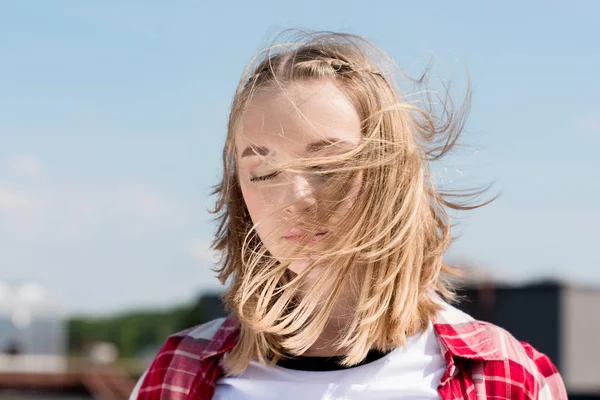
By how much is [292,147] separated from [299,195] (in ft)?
0.31

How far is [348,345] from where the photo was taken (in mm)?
1672

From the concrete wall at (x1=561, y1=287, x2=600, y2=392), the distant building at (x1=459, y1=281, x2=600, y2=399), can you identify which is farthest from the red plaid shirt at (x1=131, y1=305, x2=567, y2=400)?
the concrete wall at (x1=561, y1=287, x2=600, y2=392)

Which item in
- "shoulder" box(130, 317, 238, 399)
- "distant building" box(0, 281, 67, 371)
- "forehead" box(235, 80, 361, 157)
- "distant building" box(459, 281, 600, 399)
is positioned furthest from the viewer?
"distant building" box(0, 281, 67, 371)

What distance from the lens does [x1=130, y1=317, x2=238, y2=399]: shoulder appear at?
5.88 ft

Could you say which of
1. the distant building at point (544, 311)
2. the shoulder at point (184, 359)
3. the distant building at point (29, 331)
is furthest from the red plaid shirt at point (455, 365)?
the distant building at point (29, 331)

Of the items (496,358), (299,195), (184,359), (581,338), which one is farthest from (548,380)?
(581,338)

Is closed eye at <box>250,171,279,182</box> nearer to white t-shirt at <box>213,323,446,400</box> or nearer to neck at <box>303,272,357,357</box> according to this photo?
neck at <box>303,272,357,357</box>

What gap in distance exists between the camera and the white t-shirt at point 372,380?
166 cm

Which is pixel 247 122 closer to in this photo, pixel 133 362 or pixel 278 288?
pixel 278 288

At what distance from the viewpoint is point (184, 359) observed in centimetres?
182

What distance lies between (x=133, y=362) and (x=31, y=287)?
215 inches

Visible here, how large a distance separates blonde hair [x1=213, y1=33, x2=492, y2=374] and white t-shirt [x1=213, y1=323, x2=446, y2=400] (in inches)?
1.3

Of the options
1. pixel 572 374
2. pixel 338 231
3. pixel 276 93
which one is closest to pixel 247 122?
pixel 276 93

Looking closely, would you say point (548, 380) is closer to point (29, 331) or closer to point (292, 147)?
point (292, 147)
